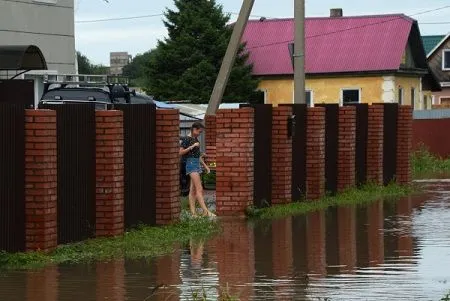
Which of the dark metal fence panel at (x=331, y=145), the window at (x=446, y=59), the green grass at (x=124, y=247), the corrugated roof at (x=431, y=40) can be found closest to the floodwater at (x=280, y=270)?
the green grass at (x=124, y=247)

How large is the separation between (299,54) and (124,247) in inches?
463

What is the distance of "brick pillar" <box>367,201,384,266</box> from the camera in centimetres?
1537

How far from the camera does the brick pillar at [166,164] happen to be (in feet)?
60.3

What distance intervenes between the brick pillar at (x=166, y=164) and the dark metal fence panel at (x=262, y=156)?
3240 mm

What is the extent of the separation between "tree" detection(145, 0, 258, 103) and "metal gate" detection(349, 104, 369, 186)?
2722cm

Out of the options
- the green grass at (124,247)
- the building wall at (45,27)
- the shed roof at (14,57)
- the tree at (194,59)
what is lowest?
the green grass at (124,247)

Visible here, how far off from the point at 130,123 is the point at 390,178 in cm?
1177

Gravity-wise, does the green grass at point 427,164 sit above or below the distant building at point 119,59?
below

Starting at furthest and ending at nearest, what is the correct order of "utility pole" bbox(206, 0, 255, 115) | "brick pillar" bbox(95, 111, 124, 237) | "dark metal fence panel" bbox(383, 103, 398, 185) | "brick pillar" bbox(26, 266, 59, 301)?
1. "dark metal fence panel" bbox(383, 103, 398, 185)
2. "utility pole" bbox(206, 0, 255, 115)
3. "brick pillar" bbox(95, 111, 124, 237)
4. "brick pillar" bbox(26, 266, 59, 301)

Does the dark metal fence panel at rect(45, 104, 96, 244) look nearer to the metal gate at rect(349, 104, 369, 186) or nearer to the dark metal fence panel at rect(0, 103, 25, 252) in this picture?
the dark metal fence panel at rect(0, 103, 25, 252)

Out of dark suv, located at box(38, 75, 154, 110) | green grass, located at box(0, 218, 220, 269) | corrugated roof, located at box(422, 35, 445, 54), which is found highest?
corrugated roof, located at box(422, 35, 445, 54)

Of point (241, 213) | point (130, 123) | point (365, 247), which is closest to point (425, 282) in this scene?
point (365, 247)

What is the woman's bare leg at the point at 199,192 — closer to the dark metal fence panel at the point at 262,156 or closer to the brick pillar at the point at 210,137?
the dark metal fence panel at the point at 262,156

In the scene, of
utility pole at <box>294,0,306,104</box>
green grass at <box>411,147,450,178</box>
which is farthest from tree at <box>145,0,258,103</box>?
utility pole at <box>294,0,306,104</box>
